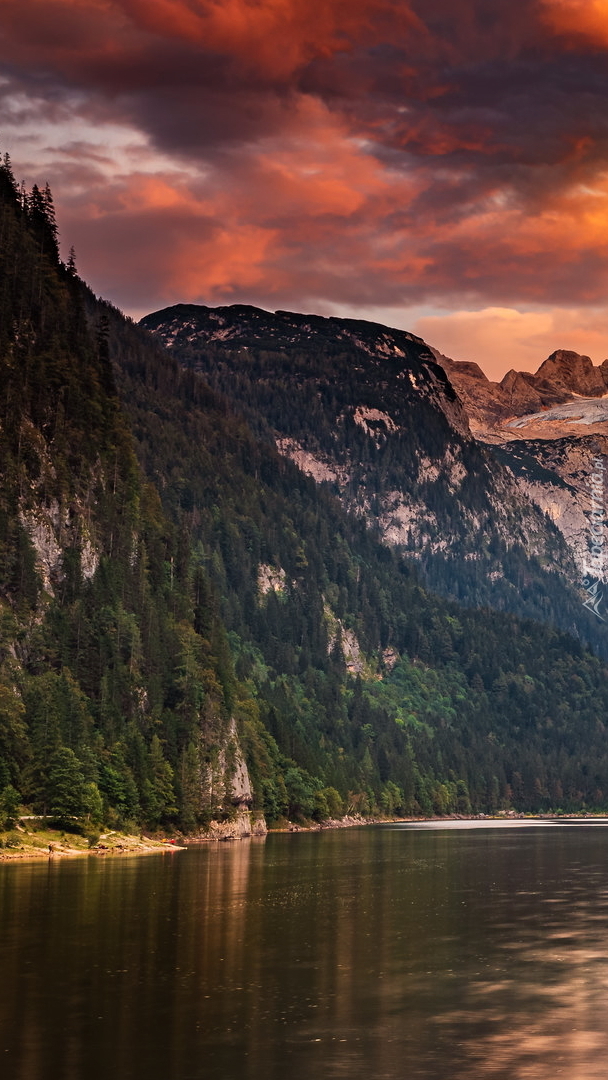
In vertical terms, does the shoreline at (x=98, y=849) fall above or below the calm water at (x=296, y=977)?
above

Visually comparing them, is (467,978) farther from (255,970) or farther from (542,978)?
(255,970)

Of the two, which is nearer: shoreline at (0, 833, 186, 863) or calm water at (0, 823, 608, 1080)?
calm water at (0, 823, 608, 1080)

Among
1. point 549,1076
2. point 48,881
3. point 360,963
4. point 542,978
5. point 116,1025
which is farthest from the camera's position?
point 48,881

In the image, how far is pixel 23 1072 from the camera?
2031 inches

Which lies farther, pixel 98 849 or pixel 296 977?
pixel 98 849

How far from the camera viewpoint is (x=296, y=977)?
73062 millimetres

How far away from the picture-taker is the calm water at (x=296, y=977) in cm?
5409

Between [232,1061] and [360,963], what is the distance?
2582 centimetres

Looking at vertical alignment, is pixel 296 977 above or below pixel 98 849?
below

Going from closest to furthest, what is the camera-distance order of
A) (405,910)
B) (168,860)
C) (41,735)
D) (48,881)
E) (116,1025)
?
(116,1025), (405,910), (48,881), (168,860), (41,735)

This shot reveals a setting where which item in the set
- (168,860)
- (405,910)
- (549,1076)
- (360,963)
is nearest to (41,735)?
(168,860)

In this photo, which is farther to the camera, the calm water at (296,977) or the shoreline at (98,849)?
the shoreline at (98,849)

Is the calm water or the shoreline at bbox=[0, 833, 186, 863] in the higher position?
the shoreline at bbox=[0, 833, 186, 863]

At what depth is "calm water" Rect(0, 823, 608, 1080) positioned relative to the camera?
2130 inches
